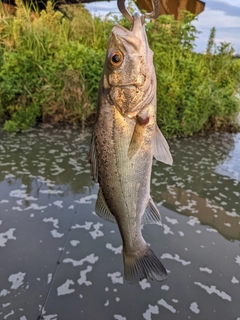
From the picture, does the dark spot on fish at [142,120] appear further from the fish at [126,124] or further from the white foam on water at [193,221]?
the white foam on water at [193,221]

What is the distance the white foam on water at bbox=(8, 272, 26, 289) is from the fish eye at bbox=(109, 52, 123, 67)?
1.99 m

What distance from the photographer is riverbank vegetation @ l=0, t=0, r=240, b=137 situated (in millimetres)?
Result: 6539

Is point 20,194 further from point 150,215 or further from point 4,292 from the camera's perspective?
point 150,215

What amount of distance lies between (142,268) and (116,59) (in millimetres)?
1028

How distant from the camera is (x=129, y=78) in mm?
1504

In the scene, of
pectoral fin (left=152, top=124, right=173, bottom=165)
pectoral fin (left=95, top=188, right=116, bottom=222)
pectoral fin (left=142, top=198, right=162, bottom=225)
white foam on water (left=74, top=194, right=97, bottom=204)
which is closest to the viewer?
pectoral fin (left=152, top=124, right=173, bottom=165)

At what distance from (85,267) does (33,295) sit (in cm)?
51

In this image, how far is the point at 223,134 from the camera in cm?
748

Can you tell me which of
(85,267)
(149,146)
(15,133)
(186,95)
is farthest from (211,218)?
(15,133)

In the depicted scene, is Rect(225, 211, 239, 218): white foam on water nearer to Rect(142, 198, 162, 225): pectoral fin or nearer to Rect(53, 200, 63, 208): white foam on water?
Rect(53, 200, 63, 208): white foam on water

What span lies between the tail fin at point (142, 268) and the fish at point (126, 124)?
0.27 m

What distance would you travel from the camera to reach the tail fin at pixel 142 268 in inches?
67.7

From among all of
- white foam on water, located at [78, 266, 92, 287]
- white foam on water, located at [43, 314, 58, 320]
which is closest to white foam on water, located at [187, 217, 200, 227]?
white foam on water, located at [78, 266, 92, 287]

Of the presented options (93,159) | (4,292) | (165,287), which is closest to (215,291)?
(165,287)
